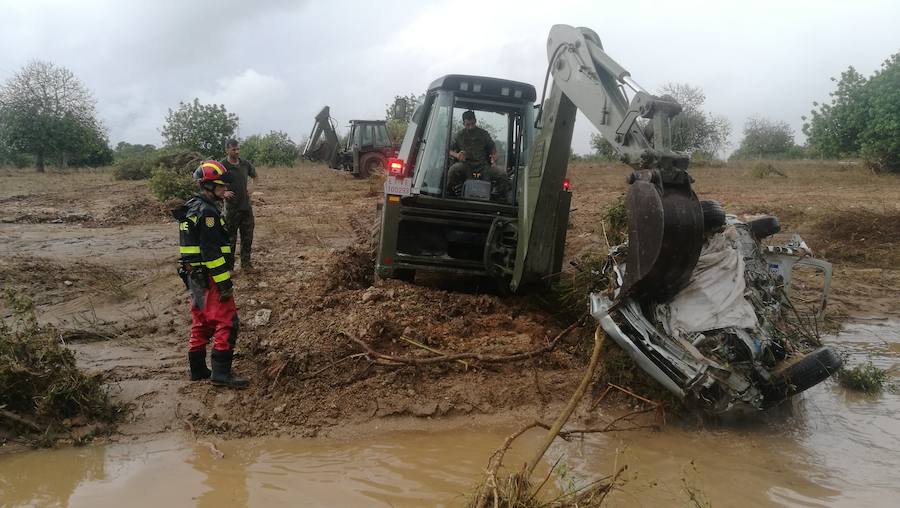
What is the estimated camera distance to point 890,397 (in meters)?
5.02

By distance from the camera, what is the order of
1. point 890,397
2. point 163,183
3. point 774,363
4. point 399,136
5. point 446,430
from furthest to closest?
point 399,136
point 163,183
point 890,397
point 446,430
point 774,363

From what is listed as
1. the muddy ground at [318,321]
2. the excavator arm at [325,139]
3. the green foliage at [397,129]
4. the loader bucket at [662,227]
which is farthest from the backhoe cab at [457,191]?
the green foliage at [397,129]

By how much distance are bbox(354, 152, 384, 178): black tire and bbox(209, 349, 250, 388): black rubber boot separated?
18483mm

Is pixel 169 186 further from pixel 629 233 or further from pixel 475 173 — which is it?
pixel 629 233

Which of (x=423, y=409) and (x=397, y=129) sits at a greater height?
(x=397, y=129)

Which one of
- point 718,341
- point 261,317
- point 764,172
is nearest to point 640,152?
point 718,341

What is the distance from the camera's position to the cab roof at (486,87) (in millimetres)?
6289

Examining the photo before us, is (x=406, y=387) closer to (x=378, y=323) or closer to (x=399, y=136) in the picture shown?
(x=378, y=323)

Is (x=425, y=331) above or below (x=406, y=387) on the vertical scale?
above

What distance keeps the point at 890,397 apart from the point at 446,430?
3.67 metres

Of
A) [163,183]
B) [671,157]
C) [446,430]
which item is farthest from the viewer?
[163,183]

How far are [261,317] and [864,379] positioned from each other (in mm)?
5272

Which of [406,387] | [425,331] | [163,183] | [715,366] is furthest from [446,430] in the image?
[163,183]

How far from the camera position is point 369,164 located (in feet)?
75.5
